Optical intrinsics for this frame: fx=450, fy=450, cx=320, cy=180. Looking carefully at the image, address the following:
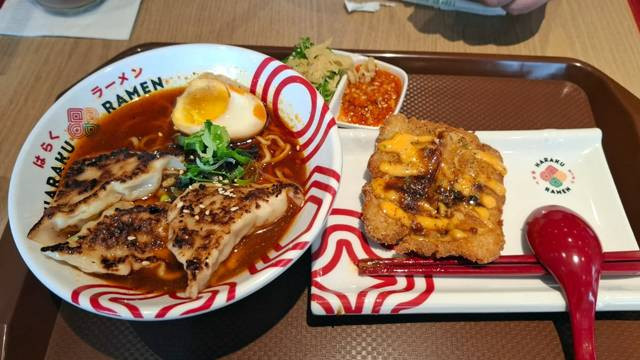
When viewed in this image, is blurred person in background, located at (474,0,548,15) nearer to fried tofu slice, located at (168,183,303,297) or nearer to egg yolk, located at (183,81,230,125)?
egg yolk, located at (183,81,230,125)

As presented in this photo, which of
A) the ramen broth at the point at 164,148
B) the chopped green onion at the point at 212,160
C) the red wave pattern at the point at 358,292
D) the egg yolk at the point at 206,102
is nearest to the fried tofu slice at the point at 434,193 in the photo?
the red wave pattern at the point at 358,292

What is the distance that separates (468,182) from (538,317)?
628mm

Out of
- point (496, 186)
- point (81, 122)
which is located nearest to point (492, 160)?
point (496, 186)

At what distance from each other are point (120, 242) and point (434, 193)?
131 centimetres

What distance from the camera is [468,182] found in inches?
80.0

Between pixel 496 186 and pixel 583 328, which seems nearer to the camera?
pixel 583 328

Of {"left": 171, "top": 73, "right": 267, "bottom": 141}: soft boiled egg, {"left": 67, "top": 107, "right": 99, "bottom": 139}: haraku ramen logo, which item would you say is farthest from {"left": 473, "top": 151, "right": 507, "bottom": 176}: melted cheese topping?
{"left": 67, "top": 107, "right": 99, "bottom": 139}: haraku ramen logo

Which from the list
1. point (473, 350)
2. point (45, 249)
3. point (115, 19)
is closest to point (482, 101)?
point (473, 350)

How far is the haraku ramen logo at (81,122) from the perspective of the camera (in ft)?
6.44

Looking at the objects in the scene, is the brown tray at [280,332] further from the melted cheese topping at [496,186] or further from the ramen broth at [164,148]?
the melted cheese topping at [496,186]

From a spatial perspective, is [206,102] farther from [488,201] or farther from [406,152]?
[488,201]

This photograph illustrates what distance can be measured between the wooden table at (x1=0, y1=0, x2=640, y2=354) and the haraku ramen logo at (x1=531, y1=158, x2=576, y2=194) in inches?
38.3

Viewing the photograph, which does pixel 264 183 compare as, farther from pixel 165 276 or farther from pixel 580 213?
pixel 580 213

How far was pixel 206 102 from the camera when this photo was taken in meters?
2.08
